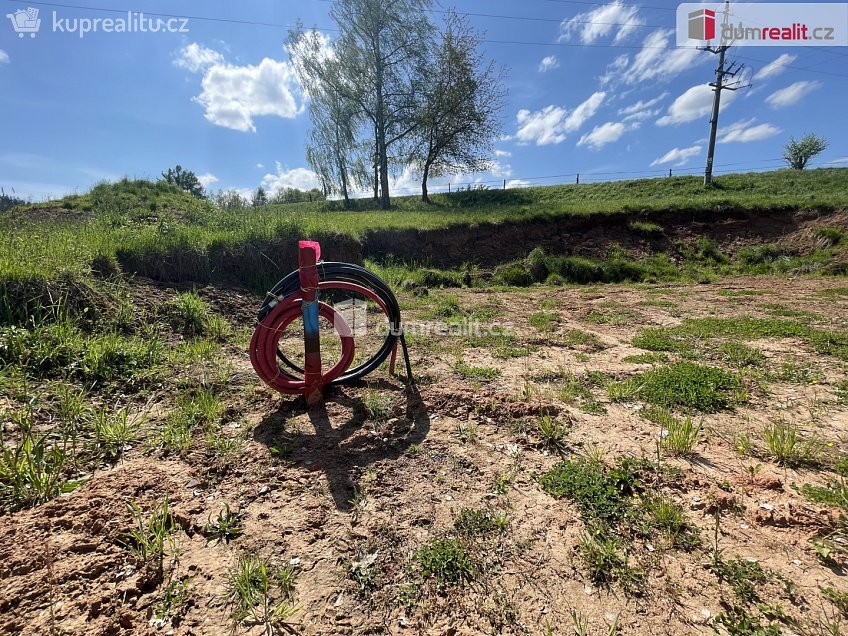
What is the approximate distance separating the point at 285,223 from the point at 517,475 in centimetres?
766

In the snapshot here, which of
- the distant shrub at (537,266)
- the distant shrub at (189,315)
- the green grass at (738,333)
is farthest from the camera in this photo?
the distant shrub at (537,266)

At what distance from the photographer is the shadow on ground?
2.67 m

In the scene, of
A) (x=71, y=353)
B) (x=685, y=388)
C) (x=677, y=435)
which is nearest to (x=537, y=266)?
(x=685, y=388)

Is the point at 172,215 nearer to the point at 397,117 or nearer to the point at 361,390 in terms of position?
the point at 361,390

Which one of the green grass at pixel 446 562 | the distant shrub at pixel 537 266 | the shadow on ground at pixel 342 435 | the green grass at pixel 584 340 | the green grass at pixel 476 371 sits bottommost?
the green grass at pixel 446 562

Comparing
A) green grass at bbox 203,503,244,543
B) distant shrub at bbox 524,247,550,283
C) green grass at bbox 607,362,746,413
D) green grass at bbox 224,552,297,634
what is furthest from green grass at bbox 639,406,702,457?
distant shrub at bbox 524,247,550,283

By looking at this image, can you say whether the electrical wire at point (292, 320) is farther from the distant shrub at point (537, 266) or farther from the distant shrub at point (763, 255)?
the distant shrub at point (763, 255)

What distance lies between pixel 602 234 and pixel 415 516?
14.3 m

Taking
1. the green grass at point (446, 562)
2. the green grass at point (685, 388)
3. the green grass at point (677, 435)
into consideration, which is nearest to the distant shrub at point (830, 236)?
the green grass at point (685, 388)

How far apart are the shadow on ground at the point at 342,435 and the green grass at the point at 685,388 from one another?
2118 millimetres

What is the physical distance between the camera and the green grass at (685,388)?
3422mm

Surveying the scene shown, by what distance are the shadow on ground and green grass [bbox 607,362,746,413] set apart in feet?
6.95

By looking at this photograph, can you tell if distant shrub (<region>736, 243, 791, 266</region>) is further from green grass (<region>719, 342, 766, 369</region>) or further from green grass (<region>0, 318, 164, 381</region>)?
green grass (<region>0, 318, 164, 381</region>)

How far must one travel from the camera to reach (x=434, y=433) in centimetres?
311
